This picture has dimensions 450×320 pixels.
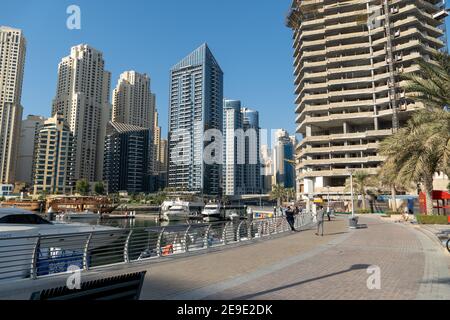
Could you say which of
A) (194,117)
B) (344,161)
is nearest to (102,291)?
(344,161)

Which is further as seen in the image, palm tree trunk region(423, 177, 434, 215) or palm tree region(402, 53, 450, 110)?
palm tree trunk region(423, 177, 434, 215)

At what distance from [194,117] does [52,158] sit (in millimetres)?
69454

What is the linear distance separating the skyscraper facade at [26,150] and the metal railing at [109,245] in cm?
17083

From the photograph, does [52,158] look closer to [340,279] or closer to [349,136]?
[349,136]

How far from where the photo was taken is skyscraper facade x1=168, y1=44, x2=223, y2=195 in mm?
169000

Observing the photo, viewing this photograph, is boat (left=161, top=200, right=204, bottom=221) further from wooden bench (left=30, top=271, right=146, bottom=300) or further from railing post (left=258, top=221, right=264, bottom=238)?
wooden bench (left=30, top=271, right=146, bottom=300)

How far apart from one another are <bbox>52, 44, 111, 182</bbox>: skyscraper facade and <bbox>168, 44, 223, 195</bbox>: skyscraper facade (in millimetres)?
38124

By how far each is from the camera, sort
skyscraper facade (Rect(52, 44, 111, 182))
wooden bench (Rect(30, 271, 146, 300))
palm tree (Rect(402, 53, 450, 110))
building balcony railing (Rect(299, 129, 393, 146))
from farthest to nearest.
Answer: skyscraper facade (Rect(52, 44, 111, 182)) < building balcony railing (Rect(299, 129, 393, 146)) < palm tree (Rect(402, 53, 450, 110)) < wooden bench (Rect(30, 271, 146, 300))

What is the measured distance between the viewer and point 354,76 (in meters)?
83.1

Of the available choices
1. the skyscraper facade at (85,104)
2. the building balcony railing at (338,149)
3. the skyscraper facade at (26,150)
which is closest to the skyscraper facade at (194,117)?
the skyscraper facade at (85,104)

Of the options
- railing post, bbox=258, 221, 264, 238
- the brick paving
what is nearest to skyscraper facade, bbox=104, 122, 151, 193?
railing post, bbox=258, 221, 264, 238
